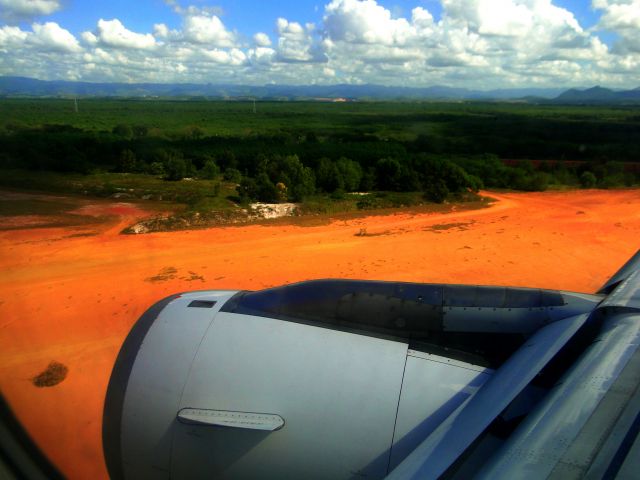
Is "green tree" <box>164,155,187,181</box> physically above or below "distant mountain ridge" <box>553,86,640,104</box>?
below

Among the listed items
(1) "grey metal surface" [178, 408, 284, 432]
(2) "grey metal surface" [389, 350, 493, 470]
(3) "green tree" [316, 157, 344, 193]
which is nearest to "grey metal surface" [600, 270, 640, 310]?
(2) "grey metal surface" [389, 350, 493, 470]

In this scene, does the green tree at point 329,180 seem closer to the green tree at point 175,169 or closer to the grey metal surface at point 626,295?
the green tree at point 175,169

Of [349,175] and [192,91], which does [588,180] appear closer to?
[349,175]

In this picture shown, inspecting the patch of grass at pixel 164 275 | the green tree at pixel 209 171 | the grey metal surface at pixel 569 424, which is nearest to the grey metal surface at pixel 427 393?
the grey metal surface at pixel 569 424

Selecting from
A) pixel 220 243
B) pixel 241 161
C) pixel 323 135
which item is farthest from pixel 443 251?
pixel 323 135

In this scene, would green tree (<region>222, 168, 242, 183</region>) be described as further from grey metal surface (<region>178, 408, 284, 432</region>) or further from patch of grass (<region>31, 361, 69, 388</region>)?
grey metal surface (<region>178, 408, 284, 432</region>)

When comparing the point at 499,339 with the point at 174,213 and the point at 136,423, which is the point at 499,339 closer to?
the point at 136,423
